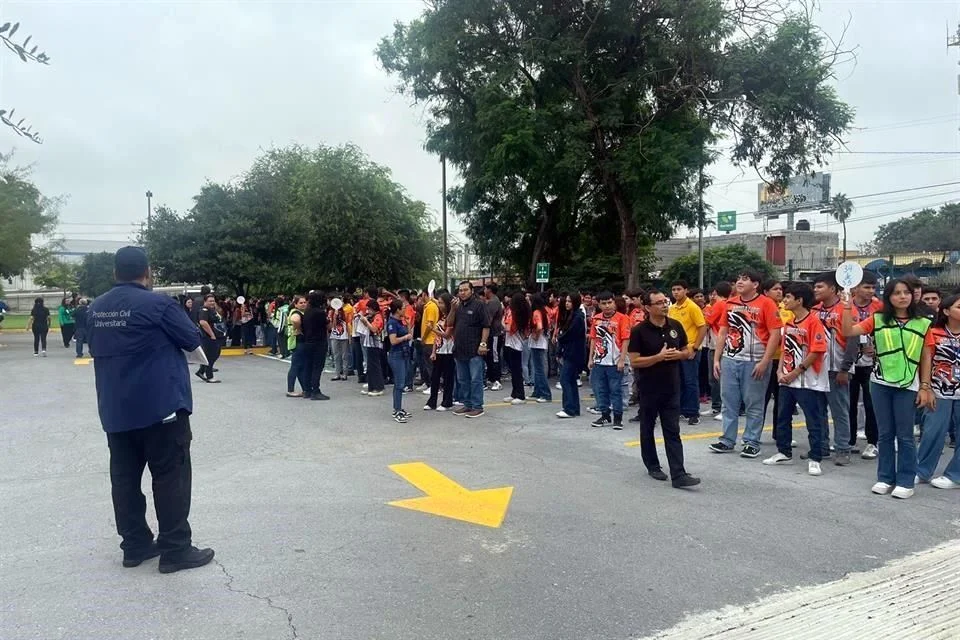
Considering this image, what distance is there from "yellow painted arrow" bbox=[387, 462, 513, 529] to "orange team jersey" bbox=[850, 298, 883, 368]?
14.7ft

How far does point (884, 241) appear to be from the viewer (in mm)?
63594

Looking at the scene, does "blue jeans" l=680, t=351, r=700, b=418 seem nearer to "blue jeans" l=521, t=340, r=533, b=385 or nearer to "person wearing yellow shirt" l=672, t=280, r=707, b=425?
"person wearing yellow shirt" l=672, t=280, r=707, b=425

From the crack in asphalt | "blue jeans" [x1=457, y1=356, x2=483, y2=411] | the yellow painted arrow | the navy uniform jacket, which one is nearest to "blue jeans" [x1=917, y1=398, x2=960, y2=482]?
the yellow painted arrow

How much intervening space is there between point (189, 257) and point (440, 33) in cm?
1138

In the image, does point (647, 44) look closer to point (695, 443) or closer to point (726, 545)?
point (695, 443)

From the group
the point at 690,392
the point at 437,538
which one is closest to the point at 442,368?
the point at 690,392

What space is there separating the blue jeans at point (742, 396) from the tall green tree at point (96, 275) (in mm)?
46864

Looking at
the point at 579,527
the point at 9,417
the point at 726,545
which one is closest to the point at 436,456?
the point at 579,527

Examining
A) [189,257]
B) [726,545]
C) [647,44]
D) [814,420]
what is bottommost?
[726,545]

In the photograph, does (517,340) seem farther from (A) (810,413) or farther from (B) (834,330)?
(A) (810,413)

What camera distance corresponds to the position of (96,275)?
48.7 metres

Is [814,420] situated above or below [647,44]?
below

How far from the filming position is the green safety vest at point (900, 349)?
6.18 metres

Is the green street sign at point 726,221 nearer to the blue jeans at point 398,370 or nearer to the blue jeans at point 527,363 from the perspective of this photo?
the blue jeans at point 527,363
